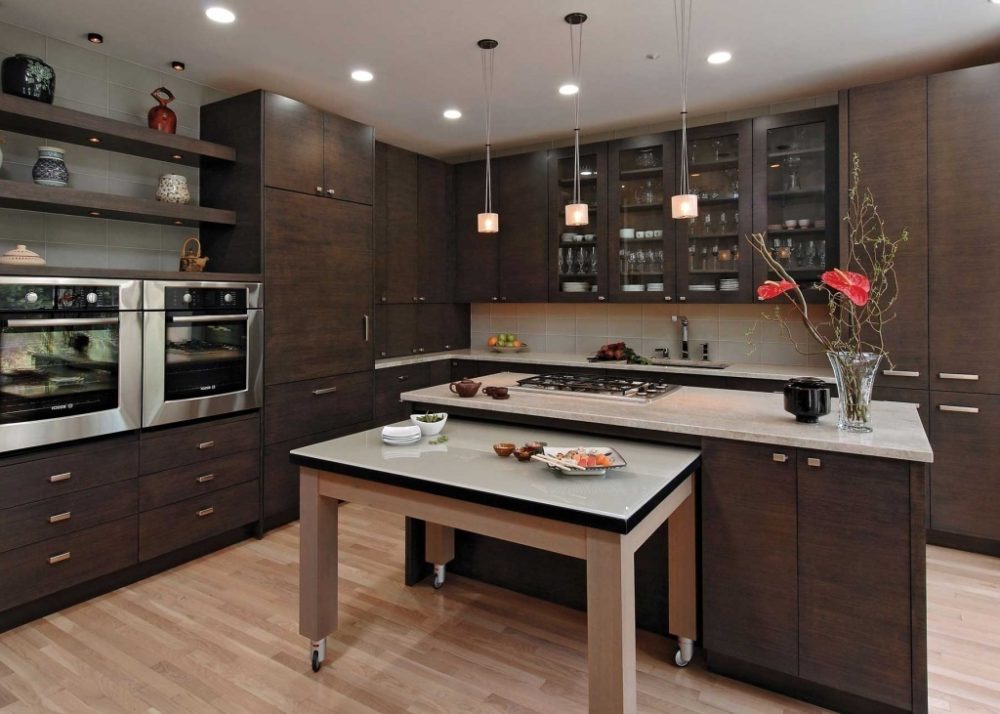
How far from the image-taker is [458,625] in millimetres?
2480

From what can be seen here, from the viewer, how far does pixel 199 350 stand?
3.14 m

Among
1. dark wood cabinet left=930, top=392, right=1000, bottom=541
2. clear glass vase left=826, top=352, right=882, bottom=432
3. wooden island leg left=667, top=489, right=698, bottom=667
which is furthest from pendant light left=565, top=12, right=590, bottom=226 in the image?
dark wood cabinet left=930, top=392, right=1000, bottom=541

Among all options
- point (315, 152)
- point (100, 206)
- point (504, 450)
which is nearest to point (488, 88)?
point (315, 152)

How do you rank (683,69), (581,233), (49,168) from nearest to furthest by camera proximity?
(49,168) → (683,69) → (581,233)

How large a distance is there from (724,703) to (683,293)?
9.42ft

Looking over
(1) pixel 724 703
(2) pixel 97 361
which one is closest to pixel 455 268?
(2) pixel 97 361

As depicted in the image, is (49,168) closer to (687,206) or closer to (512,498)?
(512,498)

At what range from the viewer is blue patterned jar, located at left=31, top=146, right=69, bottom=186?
8.97 ft

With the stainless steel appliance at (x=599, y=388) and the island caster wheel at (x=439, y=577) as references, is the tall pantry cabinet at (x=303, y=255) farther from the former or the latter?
the stainless steel appliance at (x=599, y=388)

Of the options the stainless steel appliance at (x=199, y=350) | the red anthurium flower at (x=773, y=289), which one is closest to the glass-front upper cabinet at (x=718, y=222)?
the red anthurium flower at (x=773, y=289)

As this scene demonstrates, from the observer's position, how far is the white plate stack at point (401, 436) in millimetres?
2215

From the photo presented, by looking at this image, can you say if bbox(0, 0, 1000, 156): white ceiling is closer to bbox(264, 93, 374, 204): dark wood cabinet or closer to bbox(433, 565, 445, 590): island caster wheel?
bbox(264, 93, 374, 204): dark wood cabinet

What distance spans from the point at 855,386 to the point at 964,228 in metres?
1.93

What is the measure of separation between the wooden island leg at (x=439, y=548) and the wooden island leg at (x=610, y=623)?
4.50 ft
